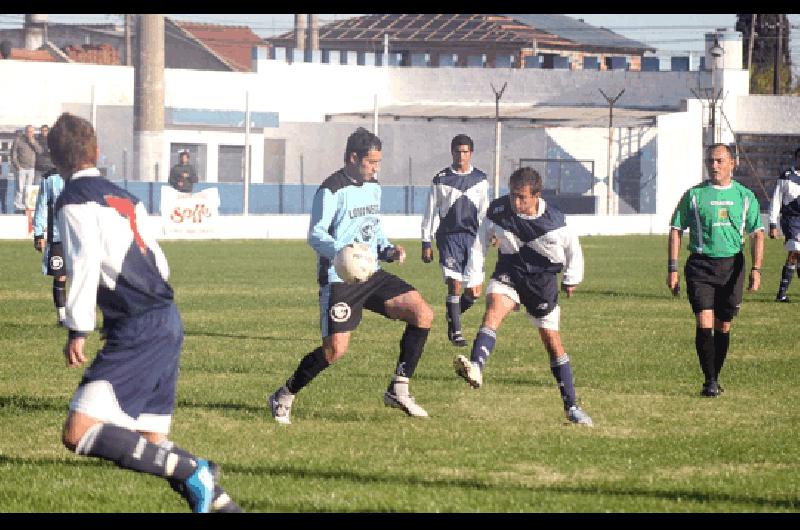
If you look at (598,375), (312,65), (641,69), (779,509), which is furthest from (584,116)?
(779,509)

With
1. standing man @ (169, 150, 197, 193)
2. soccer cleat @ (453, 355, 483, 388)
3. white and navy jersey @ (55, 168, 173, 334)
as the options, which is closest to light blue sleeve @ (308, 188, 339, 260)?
soccer cleat @ (453, 355, 483, 388)

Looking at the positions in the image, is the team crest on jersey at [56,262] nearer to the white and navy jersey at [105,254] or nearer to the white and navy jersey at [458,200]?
the white and navy jersey at [458,200]

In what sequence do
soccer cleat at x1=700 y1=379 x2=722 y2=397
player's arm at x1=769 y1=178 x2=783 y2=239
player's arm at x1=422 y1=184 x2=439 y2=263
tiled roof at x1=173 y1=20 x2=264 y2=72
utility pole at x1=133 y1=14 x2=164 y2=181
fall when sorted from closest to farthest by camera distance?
soccer cleat at x1=700 y1=379 x2=722 y2=397, player's arm at x1=422 y1=184 x2=439 y2=263, player's arm at x1=769 y1=178 x2=783 y2=239, utility pole at x1=133 y1=14 x2=164 y2=181, tiled roof at x1=173 y1=20 x2=264 y2=72

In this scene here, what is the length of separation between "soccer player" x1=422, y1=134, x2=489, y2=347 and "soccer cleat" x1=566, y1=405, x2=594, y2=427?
16.8ft

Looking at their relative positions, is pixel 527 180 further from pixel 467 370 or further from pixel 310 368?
pixel 310 368

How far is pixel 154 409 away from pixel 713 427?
4.84m

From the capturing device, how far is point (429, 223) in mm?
16578

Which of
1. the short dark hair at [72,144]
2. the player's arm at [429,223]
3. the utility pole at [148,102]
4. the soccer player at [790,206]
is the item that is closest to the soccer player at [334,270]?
the short dark hair at [72,144]

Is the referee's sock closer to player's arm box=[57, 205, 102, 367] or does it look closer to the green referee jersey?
the green referee jersey

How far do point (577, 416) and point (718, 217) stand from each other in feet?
8.36

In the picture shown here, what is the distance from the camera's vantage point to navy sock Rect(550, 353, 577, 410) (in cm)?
1104

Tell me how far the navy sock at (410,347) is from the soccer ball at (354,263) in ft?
2.56

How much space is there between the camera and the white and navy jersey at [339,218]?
1077 centimetres

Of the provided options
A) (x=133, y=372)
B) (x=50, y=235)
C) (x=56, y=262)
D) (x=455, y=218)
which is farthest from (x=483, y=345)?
(x=50, y=235)
